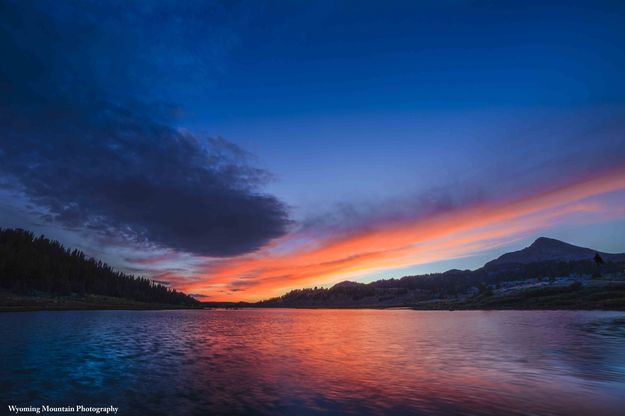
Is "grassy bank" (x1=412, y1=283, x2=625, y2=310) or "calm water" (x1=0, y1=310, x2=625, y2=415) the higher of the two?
"grassy bank" (x1=412, y1=283, x2=625, y2=310)

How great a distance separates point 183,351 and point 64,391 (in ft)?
62.1

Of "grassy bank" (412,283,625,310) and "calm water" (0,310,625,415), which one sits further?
"grassy bank" (412,283,625,310)

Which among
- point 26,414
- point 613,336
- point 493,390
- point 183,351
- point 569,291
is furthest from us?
point 569,291

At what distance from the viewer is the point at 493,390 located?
21219 mm

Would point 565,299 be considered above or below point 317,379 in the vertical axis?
above

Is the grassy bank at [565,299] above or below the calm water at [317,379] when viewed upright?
above

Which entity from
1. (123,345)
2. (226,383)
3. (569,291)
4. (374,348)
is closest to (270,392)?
(226,383)

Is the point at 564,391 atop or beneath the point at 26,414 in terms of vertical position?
beneath

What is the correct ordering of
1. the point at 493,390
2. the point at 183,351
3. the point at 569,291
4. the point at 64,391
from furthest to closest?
the point at 569,291
the point at 183,351
the point at 493,390
the point at 64,391

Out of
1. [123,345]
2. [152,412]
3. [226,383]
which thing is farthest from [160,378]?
[123,345]

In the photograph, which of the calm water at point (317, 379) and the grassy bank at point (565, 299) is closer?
the calm water at point (317, 379)

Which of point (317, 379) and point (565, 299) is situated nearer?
point (317, 379)

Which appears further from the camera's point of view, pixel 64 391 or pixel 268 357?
pixel 268 357

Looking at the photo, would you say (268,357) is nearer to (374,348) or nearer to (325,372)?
(325,372)
